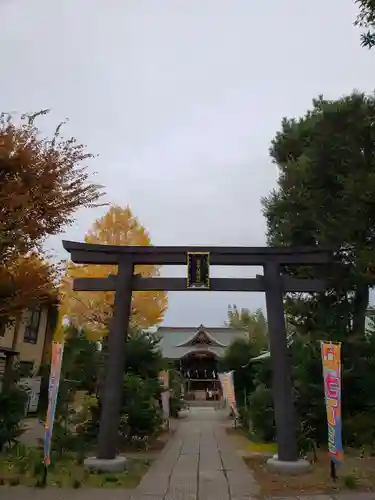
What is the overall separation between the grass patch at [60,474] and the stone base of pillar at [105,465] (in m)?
0.12

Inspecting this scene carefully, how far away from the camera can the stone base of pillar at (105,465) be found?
7824mm

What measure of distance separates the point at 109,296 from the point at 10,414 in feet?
39.9

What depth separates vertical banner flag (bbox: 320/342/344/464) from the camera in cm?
692

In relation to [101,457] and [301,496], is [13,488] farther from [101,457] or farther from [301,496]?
[301,496]

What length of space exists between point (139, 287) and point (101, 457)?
11.3ft

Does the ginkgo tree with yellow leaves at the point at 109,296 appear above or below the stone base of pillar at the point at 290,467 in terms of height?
above

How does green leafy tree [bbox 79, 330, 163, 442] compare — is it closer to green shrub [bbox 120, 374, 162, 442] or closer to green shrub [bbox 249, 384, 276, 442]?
green shrub [bbox 120, 374, 162, 442]

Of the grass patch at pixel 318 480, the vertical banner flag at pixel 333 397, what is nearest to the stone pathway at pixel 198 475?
the grass patch at pixel 318 480

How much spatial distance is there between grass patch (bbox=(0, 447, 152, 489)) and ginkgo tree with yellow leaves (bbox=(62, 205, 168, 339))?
499 inches

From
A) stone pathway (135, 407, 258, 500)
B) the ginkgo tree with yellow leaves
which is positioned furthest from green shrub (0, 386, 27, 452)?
the ginkgo tree with yellow leaves

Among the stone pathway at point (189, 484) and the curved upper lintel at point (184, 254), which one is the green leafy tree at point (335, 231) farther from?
the stone pathway at point (189, 484)

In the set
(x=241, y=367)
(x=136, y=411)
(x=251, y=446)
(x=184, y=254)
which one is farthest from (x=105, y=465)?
(x=241, y=367)

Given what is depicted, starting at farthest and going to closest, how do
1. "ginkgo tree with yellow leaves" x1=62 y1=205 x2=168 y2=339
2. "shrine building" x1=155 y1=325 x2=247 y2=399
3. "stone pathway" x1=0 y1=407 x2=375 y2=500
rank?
"shrine building" x1=155 y1=325 x2=247 y2=399, "ginkgo tree with yellow leaves" x1=62 y1=205 x2=168 y2=339, "stone pathway" x1=0 y1=407 x2=375 y2=500

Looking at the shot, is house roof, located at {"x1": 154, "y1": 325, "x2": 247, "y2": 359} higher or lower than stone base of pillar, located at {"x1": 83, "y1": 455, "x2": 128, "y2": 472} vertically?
higher
